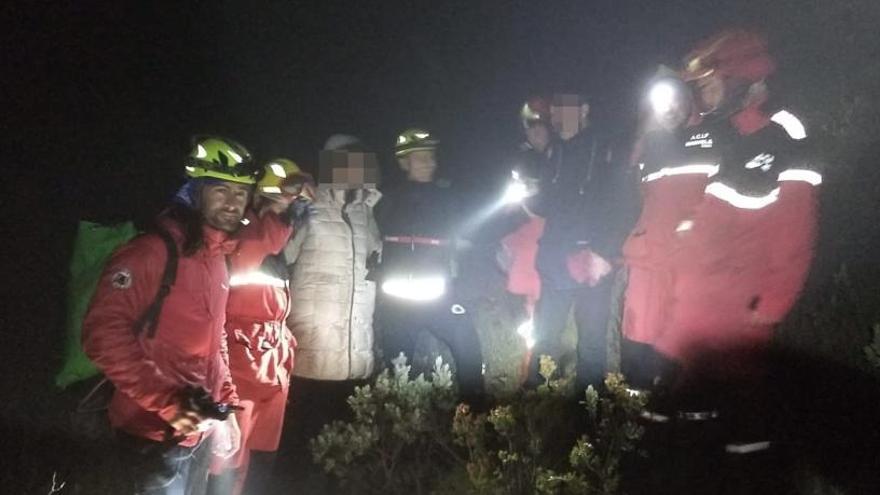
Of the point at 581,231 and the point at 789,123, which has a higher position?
the point at 789,123

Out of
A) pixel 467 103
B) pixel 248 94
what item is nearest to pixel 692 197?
pixel 467 103

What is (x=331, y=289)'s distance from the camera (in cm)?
482

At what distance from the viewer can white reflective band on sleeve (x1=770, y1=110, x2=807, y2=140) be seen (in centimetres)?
395

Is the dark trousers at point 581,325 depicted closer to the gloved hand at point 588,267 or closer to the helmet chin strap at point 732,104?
the gloved hand at point 588,267

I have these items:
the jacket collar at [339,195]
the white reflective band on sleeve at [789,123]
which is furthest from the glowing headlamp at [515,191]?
the white reflective band on sleeve at [789,123]

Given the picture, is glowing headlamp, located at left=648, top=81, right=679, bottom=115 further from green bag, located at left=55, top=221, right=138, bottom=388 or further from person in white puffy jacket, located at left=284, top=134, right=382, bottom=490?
green bag, located at left=55, top=221, right=138, bottom=388

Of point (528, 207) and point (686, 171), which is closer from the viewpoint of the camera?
point (686, 171)

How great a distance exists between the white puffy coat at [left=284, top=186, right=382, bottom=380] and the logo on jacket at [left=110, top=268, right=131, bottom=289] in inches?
68.2

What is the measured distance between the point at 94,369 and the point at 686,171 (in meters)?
3.47

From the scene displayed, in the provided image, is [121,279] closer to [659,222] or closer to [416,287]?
[416,287]

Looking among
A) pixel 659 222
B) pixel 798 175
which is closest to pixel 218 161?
pixel 659 222

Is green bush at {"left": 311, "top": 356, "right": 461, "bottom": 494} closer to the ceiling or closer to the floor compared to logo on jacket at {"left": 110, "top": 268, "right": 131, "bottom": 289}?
closer to the floor

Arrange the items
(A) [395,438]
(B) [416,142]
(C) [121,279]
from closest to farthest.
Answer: (C) [121,279]
(A) [395,438]
(B) [416,142]

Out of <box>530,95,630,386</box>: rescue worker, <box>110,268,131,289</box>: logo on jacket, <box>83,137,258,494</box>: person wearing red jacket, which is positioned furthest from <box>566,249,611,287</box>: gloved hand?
<box>110,268,131,289</box>: logo on jacket
